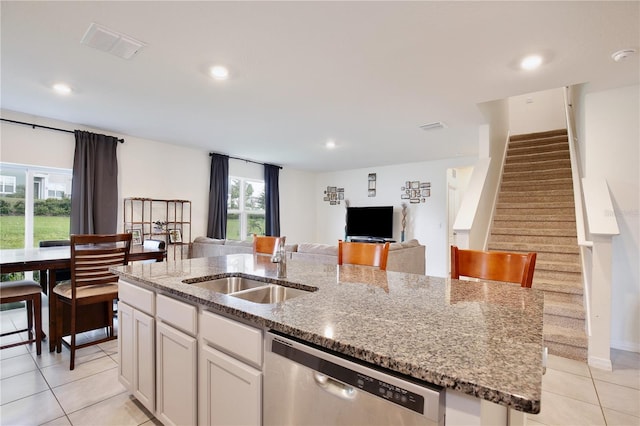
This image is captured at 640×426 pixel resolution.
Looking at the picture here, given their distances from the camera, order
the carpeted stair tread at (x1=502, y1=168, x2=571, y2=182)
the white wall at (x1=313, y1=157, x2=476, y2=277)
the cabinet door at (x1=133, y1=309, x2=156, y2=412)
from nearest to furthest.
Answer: the cabinet door at (x1=133, y1=309, x2=156, y2=412) < the carpeted stair tread at (x1=502, y1=168, x2=571, y2=182) < the white wall at (x1=313, y1=157, x2=476, y2=277)

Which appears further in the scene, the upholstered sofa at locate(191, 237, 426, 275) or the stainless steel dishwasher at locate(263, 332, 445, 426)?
the upholstered sofa at locate(191, 237, 426, 275)

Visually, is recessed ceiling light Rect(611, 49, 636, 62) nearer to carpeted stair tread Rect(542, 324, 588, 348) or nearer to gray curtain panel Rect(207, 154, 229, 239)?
carpeted stair tread Rect(542, 324, 588, 348)

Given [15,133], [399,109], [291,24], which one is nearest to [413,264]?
[399,109]

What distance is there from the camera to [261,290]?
1.70 metres

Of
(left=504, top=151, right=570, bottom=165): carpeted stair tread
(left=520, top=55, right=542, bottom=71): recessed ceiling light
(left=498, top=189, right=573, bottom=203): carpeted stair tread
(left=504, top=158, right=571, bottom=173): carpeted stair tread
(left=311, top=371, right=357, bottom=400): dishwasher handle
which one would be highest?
(left=520, top=55, right=542, bottom=71): recessed ceiling light

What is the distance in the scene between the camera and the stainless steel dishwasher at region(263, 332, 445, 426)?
74 centimetres

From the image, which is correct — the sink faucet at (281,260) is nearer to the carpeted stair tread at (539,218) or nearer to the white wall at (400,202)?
the carpeted stair tread at (539,218)

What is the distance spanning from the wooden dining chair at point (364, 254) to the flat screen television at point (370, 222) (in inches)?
188

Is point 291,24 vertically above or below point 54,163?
above

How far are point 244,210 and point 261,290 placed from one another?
17.5 ft

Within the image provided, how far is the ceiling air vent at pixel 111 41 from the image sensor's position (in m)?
2.09

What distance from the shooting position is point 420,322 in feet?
3.32

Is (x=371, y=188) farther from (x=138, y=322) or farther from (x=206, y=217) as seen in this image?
(x=138, y=322)

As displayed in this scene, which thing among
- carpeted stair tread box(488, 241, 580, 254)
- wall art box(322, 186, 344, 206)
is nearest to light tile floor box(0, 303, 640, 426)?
carpeted stair tread box(488, 241, 580, 254)
